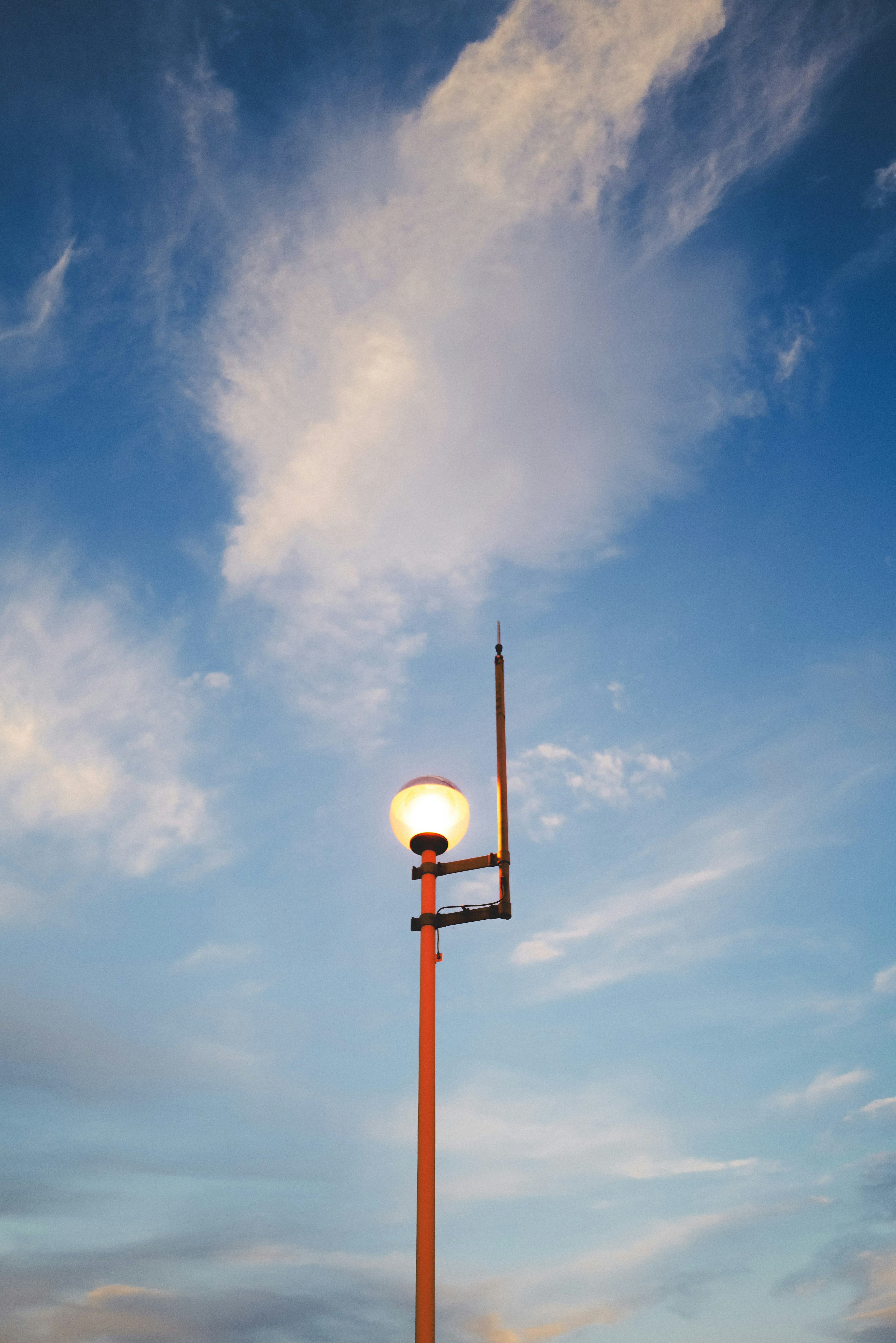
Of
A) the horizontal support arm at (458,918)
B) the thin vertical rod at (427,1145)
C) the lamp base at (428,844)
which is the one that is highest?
the lamp base at (428,844)

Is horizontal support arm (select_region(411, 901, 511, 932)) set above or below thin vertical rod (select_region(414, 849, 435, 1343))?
above

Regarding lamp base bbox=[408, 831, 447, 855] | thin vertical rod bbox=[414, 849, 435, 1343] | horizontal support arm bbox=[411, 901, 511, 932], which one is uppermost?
lamp base bbox=[408, 831, 447, 855]

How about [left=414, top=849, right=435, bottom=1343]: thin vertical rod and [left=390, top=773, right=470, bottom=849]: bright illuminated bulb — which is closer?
[left=414, top=849, right=435, bottom=1343]: thin vertical rod

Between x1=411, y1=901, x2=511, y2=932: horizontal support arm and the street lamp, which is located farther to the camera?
x1=411, y1=901, x2=511, y2=932: horizontal support arm

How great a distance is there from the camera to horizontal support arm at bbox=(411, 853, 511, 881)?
7.02 metres

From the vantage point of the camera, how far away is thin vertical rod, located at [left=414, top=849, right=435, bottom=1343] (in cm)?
542

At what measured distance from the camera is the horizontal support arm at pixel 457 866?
23.0 feet

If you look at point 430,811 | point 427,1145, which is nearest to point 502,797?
point 430,811

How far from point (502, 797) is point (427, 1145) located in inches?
113

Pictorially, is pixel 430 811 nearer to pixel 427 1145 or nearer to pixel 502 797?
pixel 502 797

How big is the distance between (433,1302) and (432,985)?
6.59 feet

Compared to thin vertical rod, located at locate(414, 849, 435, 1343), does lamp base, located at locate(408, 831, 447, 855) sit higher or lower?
higher

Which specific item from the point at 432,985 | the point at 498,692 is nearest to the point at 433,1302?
the point at 432,985

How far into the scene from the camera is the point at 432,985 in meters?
6.42
